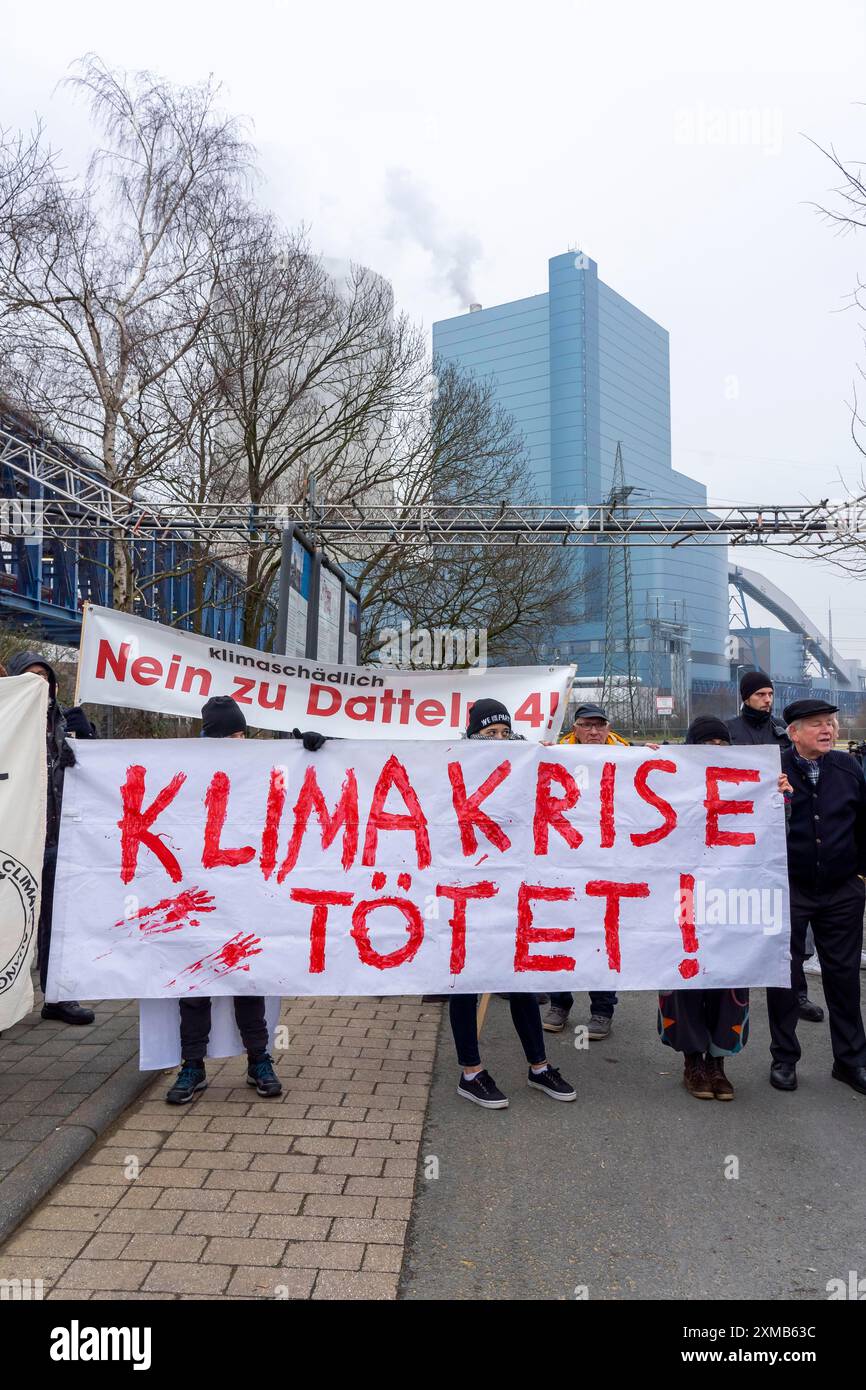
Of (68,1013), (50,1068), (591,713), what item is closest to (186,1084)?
(50,1068)

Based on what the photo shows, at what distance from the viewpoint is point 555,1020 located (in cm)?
577

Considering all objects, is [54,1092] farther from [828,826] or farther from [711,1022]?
[828,826]

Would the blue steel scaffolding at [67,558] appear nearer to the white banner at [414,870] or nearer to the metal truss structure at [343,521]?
the metal truss structure at [343,521]

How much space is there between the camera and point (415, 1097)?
4.64 m

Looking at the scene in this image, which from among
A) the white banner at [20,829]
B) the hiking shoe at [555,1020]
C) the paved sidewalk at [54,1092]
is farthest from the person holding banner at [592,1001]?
the white banner at [20,829]

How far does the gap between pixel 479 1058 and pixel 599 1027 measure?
1.18m

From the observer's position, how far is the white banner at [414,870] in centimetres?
446

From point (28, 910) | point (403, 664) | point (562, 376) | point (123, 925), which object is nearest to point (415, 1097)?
point (123, 925)

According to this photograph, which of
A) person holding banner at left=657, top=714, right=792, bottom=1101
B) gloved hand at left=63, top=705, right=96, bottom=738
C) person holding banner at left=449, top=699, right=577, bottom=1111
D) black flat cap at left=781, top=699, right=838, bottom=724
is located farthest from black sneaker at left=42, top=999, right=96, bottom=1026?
black flat cap at left=781, top=699, right=838, bottom=724

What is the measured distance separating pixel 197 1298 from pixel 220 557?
18713 millimetres

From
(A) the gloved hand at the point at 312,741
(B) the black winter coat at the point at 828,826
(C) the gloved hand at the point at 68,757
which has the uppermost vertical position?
(A) the gloved hand at the point at 312,741

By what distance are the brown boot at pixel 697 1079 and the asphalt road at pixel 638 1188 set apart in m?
0.05

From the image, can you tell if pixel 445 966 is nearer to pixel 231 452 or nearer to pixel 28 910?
pixel 28 910

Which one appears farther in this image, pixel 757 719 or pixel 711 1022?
pixel 757 719
